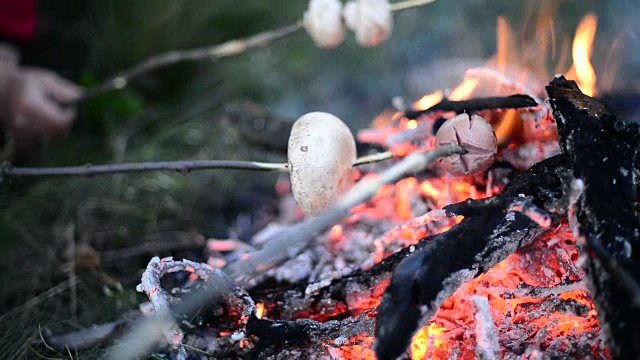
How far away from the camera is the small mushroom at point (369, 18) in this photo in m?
1.38

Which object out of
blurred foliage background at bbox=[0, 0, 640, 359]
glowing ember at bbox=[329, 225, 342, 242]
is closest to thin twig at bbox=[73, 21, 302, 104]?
Result: blurred foliage background at bbox=[0, 0, 640, 359]

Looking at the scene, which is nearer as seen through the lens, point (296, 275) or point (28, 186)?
point (296, 275)

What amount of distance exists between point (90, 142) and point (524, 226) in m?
1.70

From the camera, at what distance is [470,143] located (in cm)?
101

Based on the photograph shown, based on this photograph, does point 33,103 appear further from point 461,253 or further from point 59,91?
point 461,253

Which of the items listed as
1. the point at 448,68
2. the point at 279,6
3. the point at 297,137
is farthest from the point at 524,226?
the point at 279,6

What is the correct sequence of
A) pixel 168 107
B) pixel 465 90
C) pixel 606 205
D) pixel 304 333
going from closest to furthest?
1. pixel 606 205
2. pixel 304 333
3. pixel 465 90
4. pixel 168 107

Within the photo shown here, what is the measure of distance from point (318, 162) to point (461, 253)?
0.33 meters

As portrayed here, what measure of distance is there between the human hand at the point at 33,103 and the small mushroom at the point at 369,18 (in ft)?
3.48

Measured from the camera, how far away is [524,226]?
0.89 metres

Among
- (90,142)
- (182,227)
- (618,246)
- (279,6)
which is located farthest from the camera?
(279,6)

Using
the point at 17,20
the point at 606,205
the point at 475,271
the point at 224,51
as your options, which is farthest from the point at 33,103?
the point at 606,205

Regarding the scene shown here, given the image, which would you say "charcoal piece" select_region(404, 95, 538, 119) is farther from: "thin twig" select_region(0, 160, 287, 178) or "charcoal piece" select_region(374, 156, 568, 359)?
"thin twig" select_region(0, 160, 287, 178)

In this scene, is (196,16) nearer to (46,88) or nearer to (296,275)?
(46,88)
